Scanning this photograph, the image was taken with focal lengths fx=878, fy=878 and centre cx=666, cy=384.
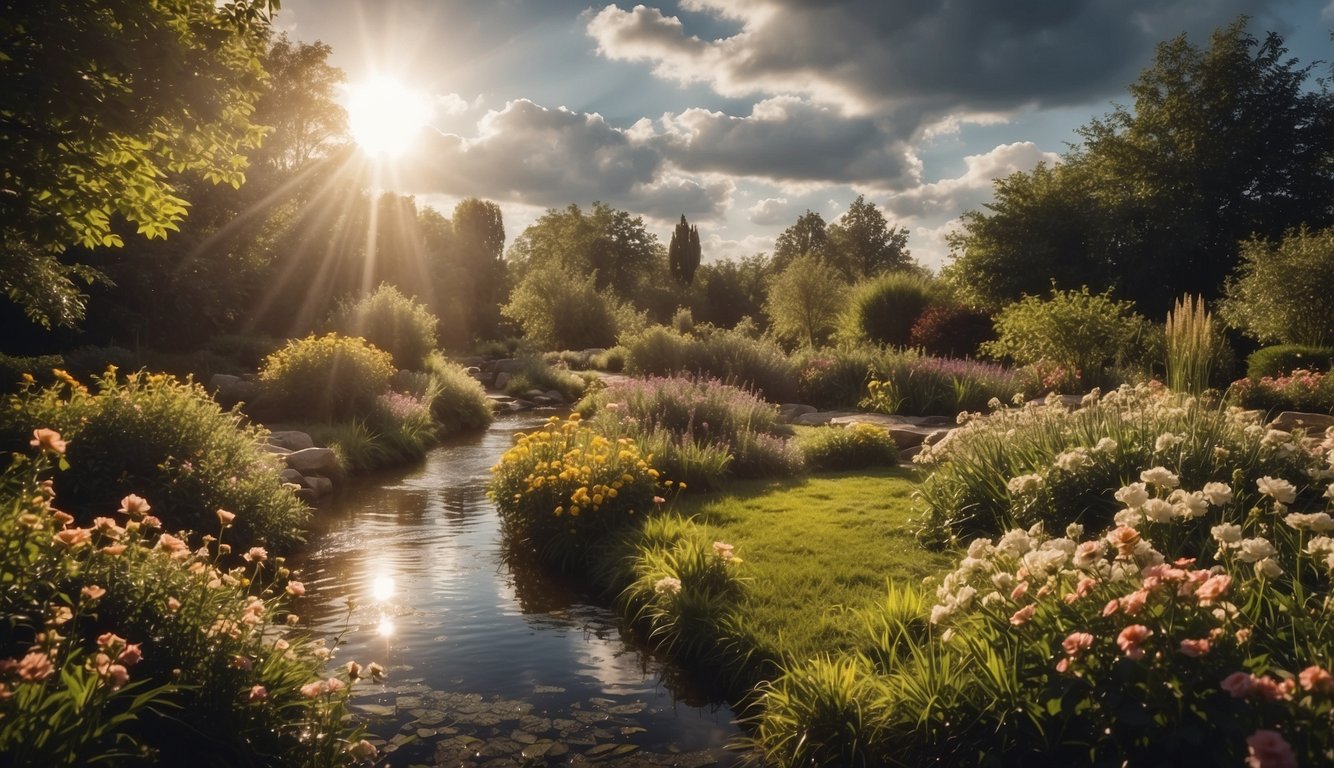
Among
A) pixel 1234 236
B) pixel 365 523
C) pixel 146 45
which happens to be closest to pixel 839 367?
pixel 365 523

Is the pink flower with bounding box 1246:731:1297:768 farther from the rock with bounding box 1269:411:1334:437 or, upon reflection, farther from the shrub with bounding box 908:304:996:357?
the shrub with bounding box 908:304:996:357

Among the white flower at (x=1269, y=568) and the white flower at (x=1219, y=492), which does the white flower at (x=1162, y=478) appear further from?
the white flower at (x=1269, y=568)

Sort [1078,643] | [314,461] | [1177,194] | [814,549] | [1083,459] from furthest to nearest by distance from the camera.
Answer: [1177,194]
[314,461]
[814,549]
[1083,459]
[1078,643]

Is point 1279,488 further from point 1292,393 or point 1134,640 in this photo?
point 1292,393

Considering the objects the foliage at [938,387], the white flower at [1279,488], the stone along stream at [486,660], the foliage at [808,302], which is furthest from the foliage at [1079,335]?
the foliage at [808,302]

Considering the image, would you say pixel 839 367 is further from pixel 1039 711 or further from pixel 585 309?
pixel 585 309

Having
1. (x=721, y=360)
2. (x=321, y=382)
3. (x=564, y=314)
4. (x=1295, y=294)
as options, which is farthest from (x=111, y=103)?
(x=564, y=314)

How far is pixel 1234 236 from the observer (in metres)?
27.6

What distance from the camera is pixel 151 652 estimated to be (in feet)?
11.9

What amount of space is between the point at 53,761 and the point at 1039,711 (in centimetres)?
335

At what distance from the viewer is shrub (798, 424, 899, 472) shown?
10.6m

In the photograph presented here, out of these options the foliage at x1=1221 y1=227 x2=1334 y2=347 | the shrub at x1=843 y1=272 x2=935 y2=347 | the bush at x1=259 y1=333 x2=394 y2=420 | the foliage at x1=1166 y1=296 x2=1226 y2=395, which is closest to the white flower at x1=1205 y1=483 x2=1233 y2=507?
the foliage at x1=1166 y1=296 x2=1226 y2=395

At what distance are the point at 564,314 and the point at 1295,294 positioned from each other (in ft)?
71.8

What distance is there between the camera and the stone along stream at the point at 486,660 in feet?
14.5
